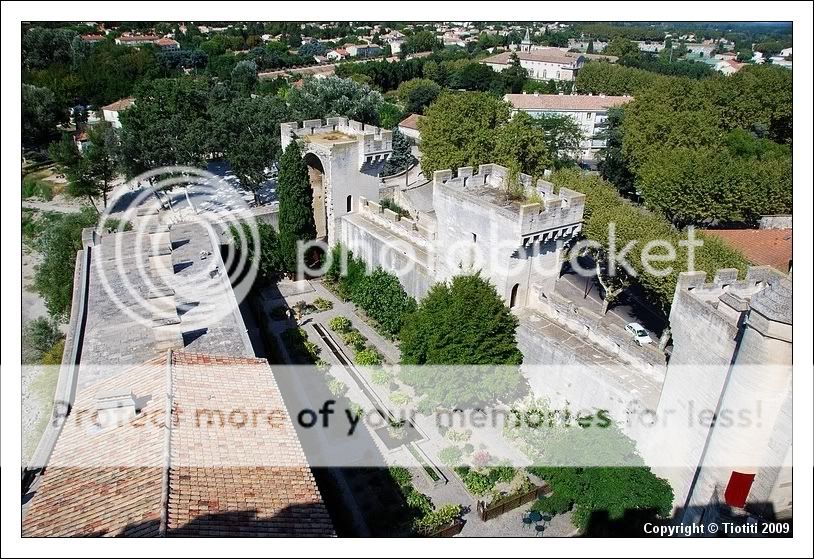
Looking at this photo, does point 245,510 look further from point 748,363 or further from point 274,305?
point 274,305

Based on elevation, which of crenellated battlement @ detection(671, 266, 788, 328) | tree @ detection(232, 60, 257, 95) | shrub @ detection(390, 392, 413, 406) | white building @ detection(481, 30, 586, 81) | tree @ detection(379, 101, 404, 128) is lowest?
shrub @ detection(390, 392, 413, 406)

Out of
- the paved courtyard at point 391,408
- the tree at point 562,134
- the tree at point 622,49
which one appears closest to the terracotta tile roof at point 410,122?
the tree at point 562,134

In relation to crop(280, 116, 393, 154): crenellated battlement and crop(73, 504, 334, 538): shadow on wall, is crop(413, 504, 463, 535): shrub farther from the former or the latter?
crop(280, 116, 393, 154): crenellated battlement

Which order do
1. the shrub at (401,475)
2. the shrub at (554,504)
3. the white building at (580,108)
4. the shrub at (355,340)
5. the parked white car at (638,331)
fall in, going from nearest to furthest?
the shrub at (554,504) < the shrub at (401,475) < the parked white car at (638,331) < the shrub at (355,340) < the white building at (580,108)

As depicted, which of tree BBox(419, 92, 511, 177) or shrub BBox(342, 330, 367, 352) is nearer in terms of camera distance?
shrub BBox(342, 330, 367, 352)

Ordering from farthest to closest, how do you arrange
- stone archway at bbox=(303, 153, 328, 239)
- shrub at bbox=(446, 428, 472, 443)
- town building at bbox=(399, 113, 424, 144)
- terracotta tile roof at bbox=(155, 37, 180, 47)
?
terracotta tile roof at bbox=(155, 37, 180, 47) → town building at bbox=(399, 113, 424, 144) → stone archway at bbox=(303, 153, 328, 239) → shrub at bbox=(446, 428, 472, 443)

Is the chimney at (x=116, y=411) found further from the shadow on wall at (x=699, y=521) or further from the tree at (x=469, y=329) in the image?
the shadow on wall at (x=699, y=521)

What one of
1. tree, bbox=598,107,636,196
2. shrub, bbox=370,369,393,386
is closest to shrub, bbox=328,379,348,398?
shrub, bbox=370,369,393,386
